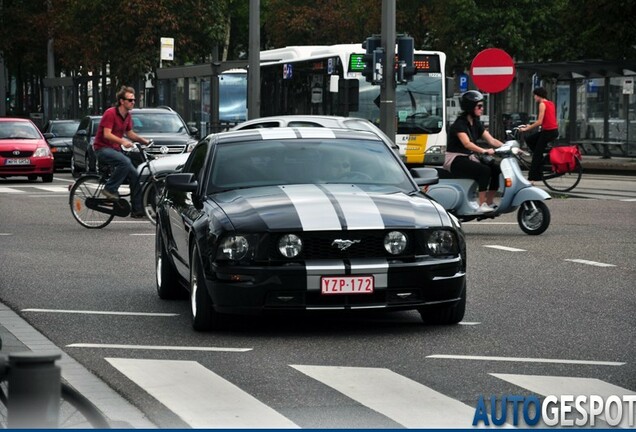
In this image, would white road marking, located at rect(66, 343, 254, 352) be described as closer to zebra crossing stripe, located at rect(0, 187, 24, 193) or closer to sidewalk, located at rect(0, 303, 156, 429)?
sidewalk, located at rect(0, 303, 156, 429)

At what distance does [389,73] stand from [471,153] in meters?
11.8

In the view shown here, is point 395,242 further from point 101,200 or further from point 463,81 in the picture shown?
point 463,81

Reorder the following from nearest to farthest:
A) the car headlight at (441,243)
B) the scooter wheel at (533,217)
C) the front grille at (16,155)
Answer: the car headlight at (441,243)
the scooter wheel at (533,217)
the front grille at (16,155)

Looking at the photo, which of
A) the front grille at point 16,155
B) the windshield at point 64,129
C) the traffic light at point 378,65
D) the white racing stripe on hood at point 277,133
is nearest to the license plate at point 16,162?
the front grille at point 16,155

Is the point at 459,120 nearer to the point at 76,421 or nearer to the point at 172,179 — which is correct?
the point at 172,179

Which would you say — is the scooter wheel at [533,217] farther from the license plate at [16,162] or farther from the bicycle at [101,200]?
the license plate at [16,162]

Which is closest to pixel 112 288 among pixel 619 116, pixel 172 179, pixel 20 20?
pixel 172 179

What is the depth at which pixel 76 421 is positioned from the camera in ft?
17.6

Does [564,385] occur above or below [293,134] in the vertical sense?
below

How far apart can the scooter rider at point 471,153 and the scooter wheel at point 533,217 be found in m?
0.44

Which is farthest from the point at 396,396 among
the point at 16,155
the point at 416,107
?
the point at 416,107

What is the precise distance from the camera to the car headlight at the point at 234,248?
33.9ft

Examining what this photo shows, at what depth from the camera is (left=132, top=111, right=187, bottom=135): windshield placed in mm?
34000

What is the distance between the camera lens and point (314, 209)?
10.5 metres
